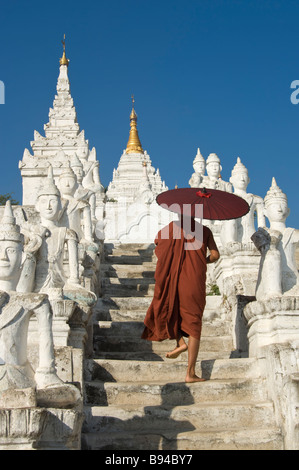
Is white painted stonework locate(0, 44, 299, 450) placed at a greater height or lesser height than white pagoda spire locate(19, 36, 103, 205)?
lesser

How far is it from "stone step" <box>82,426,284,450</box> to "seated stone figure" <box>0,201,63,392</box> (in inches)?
48.6

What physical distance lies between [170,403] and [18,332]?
88.5 inches

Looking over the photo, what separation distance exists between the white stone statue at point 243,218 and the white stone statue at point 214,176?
1743mm

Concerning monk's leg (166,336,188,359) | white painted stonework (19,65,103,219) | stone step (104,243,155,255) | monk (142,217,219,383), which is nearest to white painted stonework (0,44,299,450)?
monk's leg (166,336,188,359)

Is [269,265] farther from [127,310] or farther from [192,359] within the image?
[127,310]

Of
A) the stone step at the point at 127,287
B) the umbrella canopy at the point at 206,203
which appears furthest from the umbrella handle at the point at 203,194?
the stone step at the point at 127,287

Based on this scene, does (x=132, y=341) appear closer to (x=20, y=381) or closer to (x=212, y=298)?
(x=212, y=298)

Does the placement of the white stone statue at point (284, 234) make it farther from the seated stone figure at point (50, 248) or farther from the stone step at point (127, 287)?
the stone step at point (127, 287)

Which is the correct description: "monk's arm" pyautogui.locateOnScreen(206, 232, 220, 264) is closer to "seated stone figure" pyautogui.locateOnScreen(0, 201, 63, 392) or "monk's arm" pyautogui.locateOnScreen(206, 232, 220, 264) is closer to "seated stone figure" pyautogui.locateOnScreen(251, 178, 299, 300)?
"seated stone figure" pyautogui.locateOnScreen(251, 178, 299, 300)

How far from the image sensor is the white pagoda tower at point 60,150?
18.7 meters

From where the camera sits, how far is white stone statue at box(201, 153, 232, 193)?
1395cm

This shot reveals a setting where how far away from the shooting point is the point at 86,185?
18.0 metres


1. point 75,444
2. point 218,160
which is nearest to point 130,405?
point 75,444

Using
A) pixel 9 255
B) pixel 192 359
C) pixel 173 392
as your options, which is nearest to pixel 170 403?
pixel 173 392
